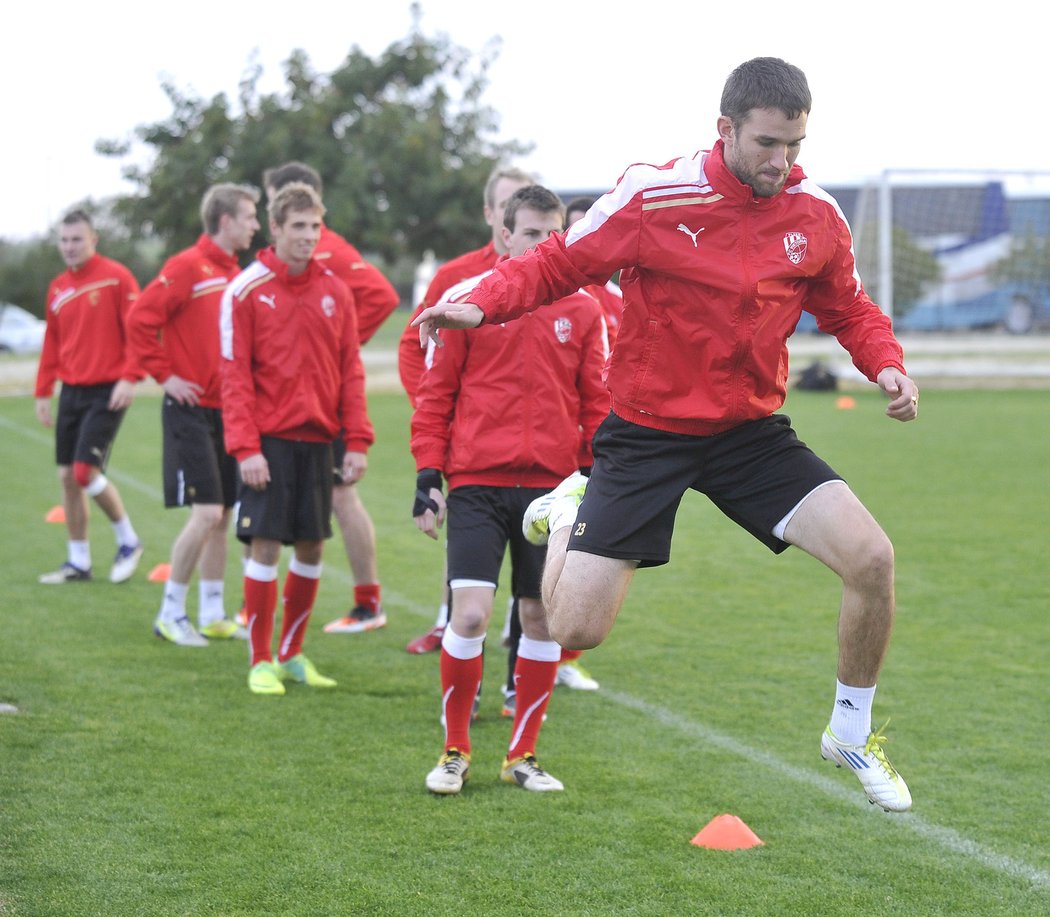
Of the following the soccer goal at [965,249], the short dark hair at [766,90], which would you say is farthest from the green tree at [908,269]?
the short dark hair at [766,90]

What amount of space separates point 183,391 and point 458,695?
3.00 metres

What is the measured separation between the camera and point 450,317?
386cm

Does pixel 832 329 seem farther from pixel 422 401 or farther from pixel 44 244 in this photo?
pixel 44 244

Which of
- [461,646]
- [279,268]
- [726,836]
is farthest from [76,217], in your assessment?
[726,836]

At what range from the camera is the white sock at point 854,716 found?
4.15 m

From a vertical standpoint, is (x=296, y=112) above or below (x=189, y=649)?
above

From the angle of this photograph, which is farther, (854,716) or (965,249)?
(965,249)

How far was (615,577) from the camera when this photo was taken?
4234 mm

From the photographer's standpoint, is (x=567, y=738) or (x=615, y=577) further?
(x=567, y=738)

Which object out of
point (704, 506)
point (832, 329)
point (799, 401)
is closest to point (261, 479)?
point (832, 329)

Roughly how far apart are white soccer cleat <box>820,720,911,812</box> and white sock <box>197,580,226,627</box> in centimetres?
429

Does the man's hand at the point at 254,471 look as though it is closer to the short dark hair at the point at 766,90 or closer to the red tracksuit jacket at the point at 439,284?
the red tracksuit jacket at the point at 439,284

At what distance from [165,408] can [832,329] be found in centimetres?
426

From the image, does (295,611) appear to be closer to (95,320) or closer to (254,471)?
(254,471)
